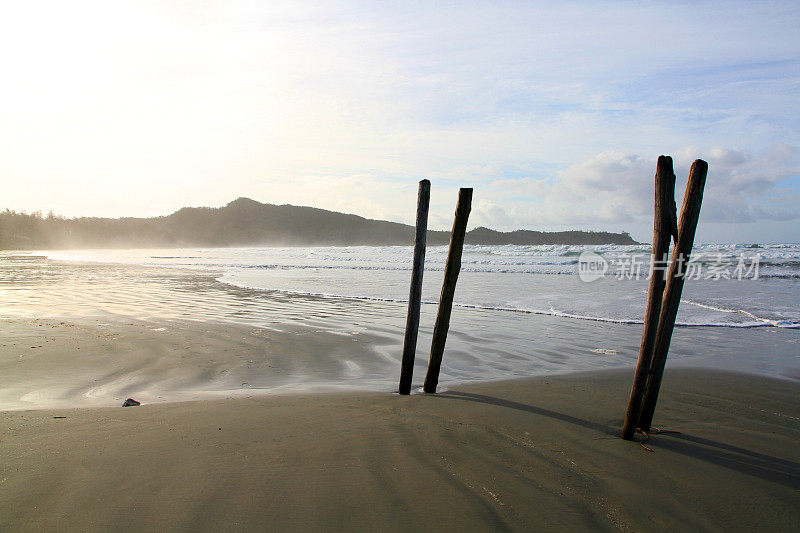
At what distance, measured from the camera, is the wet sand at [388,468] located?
2623 mm

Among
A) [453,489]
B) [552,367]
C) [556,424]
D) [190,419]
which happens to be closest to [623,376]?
[552,367]

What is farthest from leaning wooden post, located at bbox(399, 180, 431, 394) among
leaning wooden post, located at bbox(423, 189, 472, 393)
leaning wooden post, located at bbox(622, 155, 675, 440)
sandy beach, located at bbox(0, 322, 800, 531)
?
leaning wooden post, located at bbox(622, 155, 675, 440)

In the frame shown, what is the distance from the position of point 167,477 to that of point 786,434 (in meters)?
4.96

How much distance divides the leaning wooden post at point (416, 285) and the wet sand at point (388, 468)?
0.61m

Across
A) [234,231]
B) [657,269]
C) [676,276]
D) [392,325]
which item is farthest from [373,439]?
[234,231]

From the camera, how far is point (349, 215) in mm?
137000

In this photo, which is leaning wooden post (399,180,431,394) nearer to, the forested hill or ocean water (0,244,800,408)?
ocean water (0,244,800,408)

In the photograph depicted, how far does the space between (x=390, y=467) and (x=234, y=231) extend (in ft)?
421

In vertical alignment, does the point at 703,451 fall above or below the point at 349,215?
below

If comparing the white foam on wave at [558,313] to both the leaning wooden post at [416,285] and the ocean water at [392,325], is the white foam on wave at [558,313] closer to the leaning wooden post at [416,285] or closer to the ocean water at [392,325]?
the ocean water at [392,325]

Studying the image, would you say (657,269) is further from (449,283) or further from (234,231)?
(234,231)

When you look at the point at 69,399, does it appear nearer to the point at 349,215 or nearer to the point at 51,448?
the point at 51,448

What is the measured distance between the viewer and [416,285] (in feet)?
18.2

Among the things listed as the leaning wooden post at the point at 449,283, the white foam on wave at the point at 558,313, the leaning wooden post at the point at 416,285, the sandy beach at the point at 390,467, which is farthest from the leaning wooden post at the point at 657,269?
the white foam on wave at the point at 558,313
